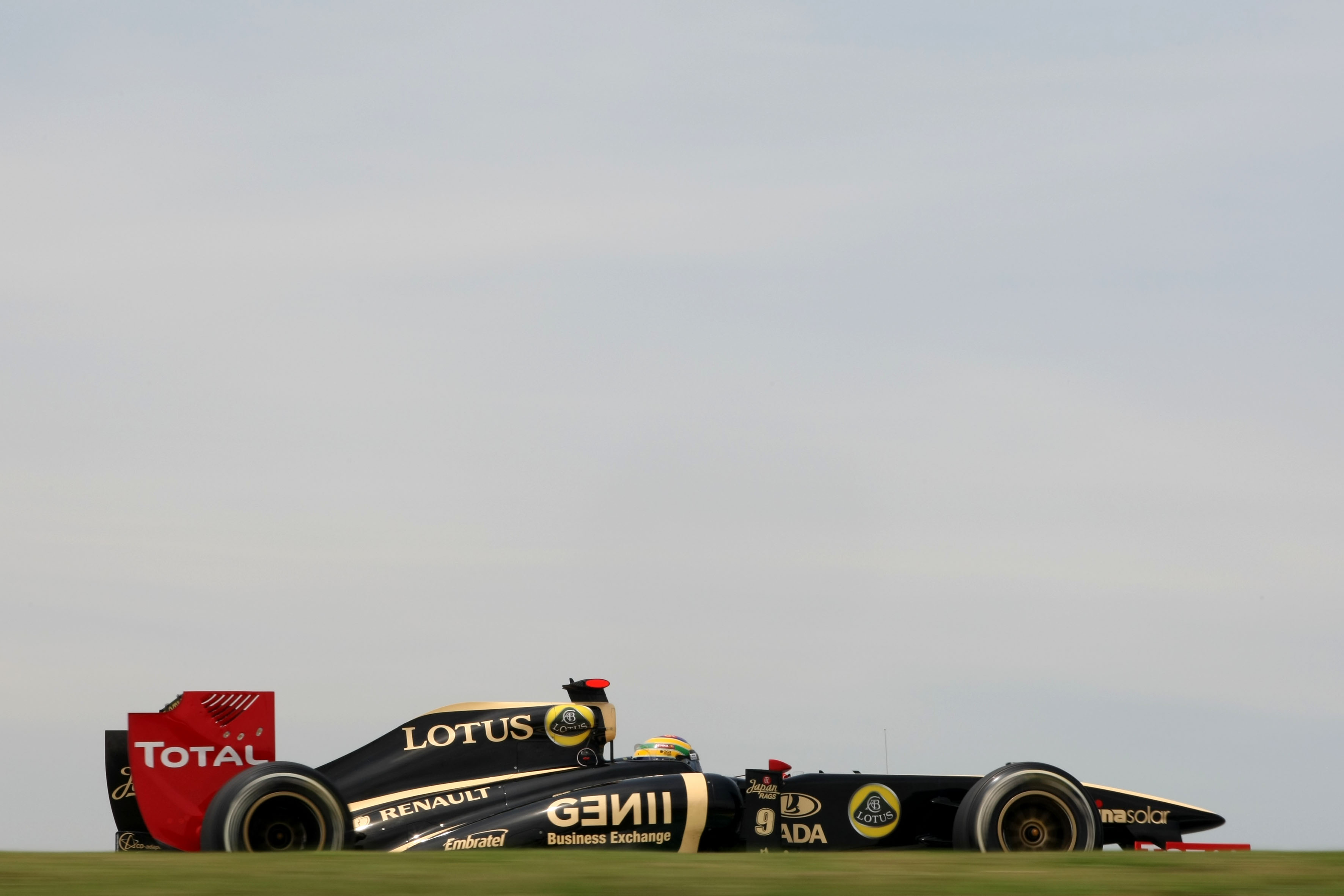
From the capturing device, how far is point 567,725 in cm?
1119

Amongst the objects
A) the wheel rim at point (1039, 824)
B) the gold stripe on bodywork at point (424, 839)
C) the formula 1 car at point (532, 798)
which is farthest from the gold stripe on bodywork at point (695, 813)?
the wheel rim at point (1039, 824)

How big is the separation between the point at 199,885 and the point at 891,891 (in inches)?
110

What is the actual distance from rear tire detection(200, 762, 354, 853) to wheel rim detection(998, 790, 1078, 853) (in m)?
4.53

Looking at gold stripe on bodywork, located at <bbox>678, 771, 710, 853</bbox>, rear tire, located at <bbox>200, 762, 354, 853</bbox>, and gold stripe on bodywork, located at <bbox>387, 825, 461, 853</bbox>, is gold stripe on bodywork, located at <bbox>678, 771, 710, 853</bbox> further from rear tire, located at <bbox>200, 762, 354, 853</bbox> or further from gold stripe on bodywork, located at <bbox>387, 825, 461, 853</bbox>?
rear tire, located at <bbox>200, 762, 354, 853</bbox>

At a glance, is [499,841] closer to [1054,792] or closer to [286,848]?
[286,848]

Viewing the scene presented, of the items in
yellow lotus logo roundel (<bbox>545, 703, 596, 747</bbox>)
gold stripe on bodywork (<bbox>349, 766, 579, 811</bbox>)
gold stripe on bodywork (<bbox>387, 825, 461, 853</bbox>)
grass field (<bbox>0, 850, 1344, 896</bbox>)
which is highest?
yellow lotus logo roundel (<bbox>545, 703, 596, 747</bbox>)

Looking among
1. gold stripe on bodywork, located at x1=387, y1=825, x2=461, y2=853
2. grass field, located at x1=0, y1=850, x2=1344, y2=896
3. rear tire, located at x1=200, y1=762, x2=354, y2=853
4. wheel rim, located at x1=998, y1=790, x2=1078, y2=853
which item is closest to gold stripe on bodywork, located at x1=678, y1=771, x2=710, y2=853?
gold stripe on bodywork, located at x1=387, y1=825, x2=461, y2=853

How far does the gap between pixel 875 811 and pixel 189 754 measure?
512 centimetres

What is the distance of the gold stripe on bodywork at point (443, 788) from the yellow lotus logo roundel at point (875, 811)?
2.21m

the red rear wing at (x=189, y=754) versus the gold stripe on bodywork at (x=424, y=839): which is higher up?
the red rear wing at (x=189, y=754)

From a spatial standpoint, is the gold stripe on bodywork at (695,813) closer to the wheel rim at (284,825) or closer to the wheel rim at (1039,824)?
the wheel rim at (1039,824)

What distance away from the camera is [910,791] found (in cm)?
1097

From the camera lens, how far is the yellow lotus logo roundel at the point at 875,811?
10.9 m

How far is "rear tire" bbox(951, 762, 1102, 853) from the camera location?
9.84m
